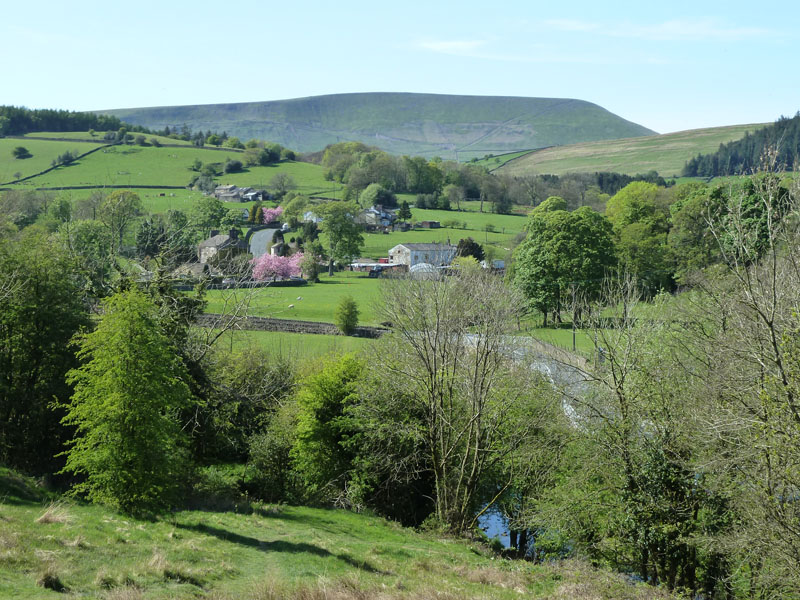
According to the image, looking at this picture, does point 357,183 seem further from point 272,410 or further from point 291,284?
point 272,410

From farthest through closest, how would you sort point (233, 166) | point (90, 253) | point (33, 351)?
point (233, 166), point (90, 253), point (33, 351)

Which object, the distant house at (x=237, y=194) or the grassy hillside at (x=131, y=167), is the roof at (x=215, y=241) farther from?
the grassy hillside at (x=131, y=167)

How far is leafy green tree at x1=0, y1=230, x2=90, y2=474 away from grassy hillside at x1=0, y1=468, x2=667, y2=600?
5169 mm

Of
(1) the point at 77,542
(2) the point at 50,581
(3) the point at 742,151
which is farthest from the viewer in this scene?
(3) the point at 742,151

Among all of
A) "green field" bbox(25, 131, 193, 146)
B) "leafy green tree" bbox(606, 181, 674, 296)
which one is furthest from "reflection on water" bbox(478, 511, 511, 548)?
"green field" bbox(25, 131, 193, 146)

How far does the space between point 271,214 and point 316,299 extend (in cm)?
4885

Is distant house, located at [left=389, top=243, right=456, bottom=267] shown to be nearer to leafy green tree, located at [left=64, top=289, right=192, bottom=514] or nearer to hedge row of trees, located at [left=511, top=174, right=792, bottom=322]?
hedge row of trees, located at [left=511, top=174, right=792, bottom=322]

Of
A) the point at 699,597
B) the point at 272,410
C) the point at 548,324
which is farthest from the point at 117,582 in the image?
the point at 548,324

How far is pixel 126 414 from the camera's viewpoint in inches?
685

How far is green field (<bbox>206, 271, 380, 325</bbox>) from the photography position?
55250 millimetres

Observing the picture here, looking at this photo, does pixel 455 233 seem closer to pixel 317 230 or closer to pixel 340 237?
pixel 317 230

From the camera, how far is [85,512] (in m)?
16.9

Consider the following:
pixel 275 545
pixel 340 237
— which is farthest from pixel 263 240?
pixel 275 545

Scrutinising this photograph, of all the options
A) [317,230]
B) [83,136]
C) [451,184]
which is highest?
[83,136]
